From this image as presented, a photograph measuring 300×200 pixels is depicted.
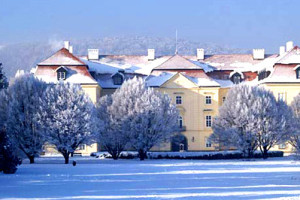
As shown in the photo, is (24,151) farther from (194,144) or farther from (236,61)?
(236,61)

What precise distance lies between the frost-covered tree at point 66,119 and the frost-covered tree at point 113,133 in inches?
168

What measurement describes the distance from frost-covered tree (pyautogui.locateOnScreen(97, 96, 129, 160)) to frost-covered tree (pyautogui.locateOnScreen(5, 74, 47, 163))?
6746mm

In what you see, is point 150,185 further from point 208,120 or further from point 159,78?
point 208,120

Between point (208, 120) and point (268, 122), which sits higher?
point (208, 120)

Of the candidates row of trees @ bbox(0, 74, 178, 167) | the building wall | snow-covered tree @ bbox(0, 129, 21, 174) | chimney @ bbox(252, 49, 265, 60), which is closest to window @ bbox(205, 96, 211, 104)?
the building wall

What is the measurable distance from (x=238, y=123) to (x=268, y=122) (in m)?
2.76

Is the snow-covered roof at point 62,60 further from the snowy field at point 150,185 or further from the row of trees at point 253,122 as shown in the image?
the snowy field at point 150,185

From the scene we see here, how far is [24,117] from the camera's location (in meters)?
55.1

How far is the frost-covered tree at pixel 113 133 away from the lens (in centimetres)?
6097

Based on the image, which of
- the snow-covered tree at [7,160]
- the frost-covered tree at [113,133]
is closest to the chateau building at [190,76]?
the frost-covered tree at [113,133]

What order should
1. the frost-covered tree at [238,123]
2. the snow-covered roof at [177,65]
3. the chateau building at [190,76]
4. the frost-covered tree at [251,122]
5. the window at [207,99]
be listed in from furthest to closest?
the window at [207,99] → the snow-covered roof at [177,65] → the chateau building at [190,76] → the frost-covered tree at [251,122] → the frost-covered tree at [238,123]

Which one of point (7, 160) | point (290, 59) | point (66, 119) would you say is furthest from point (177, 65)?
point (7, 160)

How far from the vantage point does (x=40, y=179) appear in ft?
113

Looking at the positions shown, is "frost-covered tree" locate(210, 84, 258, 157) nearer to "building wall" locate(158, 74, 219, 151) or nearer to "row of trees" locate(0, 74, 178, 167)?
"row of trees" locate(0, 74, 178, 167)
